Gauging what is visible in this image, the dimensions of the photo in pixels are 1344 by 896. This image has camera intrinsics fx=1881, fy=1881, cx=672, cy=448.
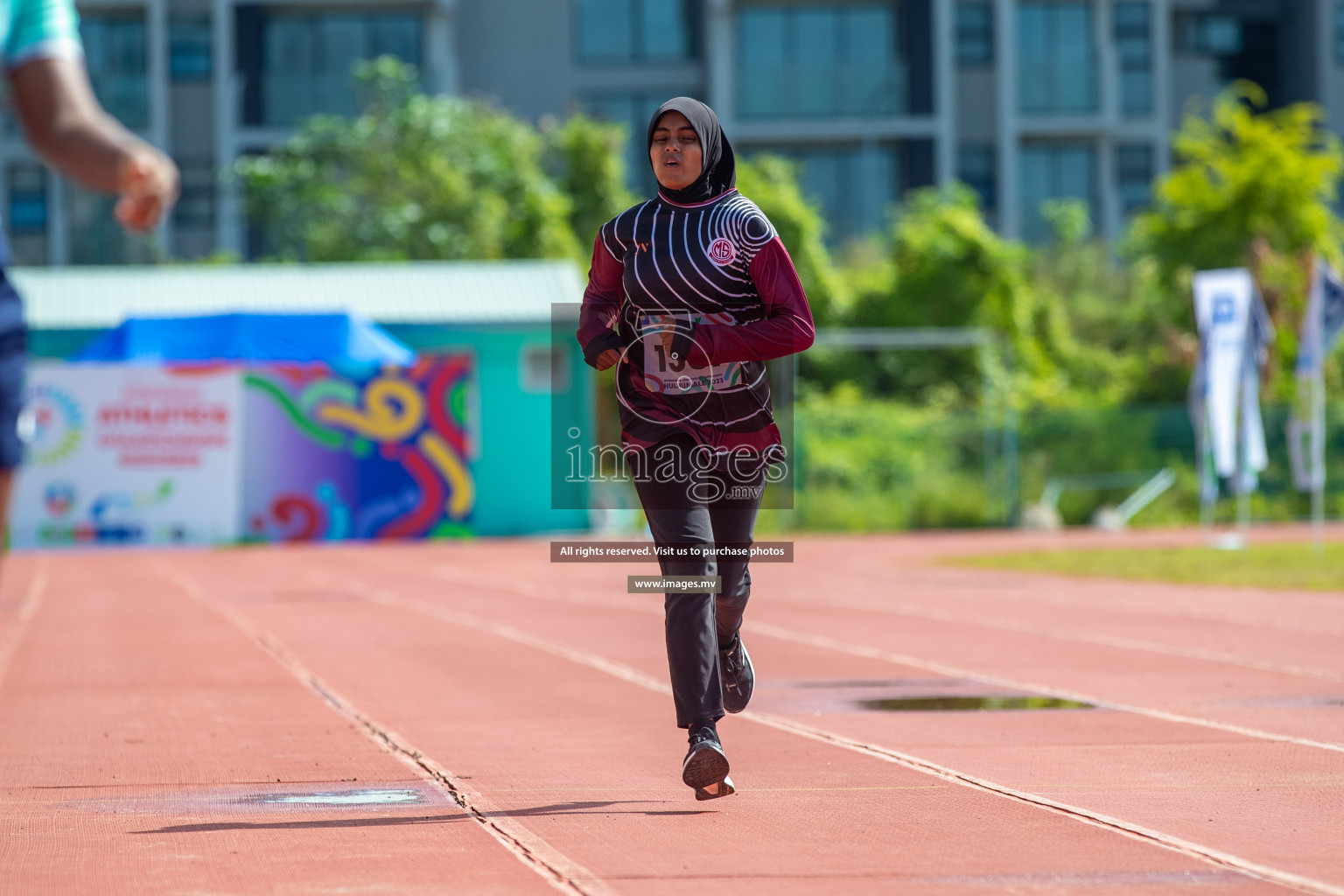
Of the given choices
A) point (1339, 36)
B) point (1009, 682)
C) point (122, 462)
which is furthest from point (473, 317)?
point (1339, 36)

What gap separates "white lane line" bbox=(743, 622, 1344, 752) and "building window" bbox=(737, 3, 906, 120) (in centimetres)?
3535

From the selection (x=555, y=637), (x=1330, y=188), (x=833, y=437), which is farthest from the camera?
(x=1330, y=188)

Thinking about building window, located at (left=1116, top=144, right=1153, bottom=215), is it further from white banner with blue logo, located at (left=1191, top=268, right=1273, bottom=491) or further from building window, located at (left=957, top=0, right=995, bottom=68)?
white banner with blue logo, located at (left=1191, top=268, right=1273, bottom=491)

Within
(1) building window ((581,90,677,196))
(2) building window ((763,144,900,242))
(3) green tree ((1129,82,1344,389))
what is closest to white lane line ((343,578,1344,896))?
(3) green tree ((1129,82,1344,389))

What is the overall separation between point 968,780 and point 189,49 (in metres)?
44.6

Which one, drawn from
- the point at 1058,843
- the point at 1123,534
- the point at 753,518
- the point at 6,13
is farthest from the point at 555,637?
the point at 1123,534

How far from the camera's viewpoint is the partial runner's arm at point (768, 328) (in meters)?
5.77

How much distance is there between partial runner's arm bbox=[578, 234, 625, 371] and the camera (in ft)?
19.3

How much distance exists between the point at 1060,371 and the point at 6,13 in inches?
1477

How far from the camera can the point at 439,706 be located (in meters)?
8.59

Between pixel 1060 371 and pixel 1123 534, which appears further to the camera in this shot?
pixel 1060 371

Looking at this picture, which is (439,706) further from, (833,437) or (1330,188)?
(1330,188)

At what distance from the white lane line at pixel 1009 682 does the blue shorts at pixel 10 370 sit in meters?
5.26

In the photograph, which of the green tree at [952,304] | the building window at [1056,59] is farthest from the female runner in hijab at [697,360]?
the building window at [1056,59]
